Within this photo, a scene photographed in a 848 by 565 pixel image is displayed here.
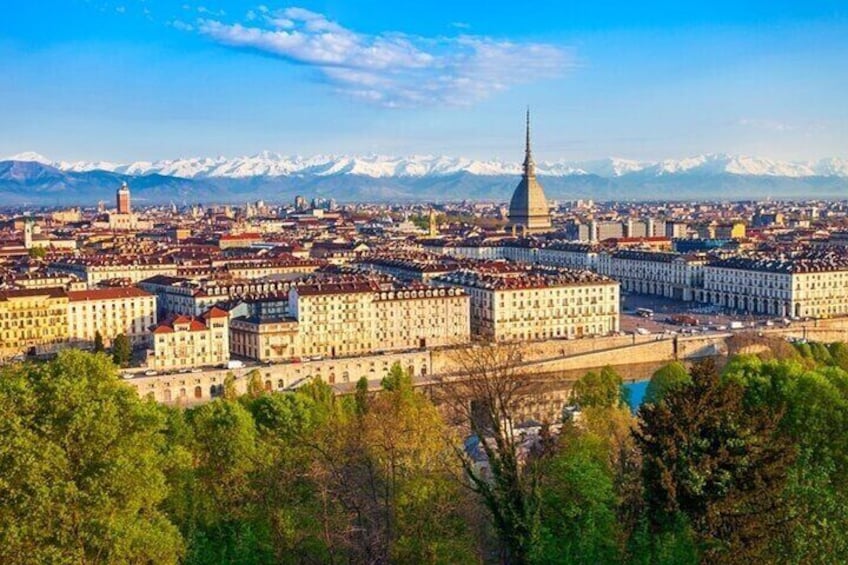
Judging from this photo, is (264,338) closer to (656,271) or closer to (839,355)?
(839,355)

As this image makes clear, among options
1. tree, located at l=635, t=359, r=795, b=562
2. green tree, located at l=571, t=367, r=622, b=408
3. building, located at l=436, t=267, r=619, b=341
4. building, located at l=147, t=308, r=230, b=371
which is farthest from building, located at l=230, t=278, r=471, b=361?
tree, located at l=635, t=359, r=795, b=562

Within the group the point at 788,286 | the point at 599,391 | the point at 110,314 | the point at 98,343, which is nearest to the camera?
the point at 599,391

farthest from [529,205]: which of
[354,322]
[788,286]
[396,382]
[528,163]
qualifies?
[396,382]

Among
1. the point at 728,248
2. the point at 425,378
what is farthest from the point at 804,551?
the point at 728,248

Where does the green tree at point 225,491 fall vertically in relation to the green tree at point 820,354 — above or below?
above

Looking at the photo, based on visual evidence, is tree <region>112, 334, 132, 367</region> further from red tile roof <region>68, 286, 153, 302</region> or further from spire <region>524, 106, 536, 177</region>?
spire <region>524, 106, 536, 177</region>

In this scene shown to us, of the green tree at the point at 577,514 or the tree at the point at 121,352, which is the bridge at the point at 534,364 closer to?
the tree at the point at 121,352

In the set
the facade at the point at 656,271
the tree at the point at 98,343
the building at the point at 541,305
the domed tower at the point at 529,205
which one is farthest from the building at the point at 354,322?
the domed tower at the point at 529,205
